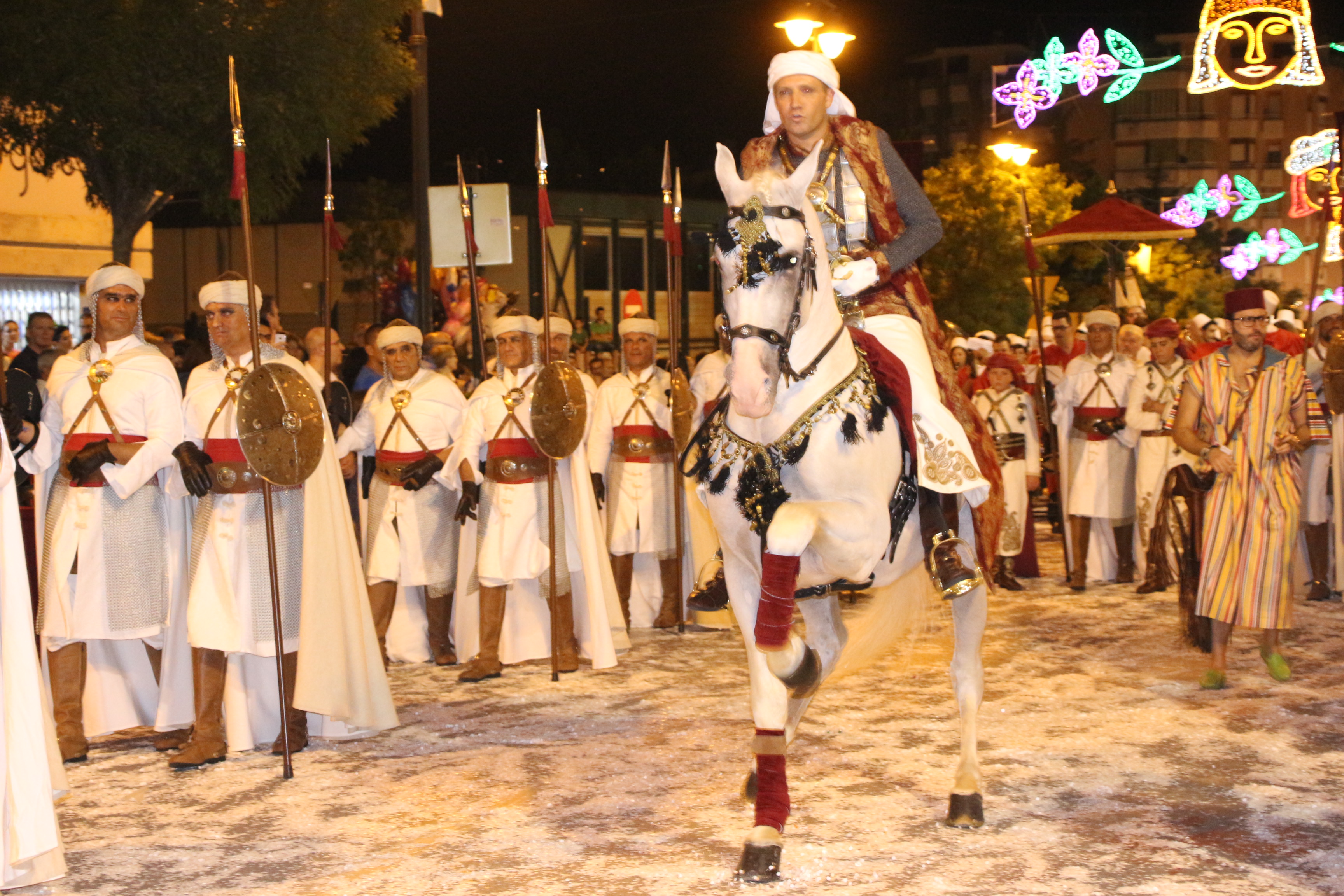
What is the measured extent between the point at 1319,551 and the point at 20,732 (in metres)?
10.5

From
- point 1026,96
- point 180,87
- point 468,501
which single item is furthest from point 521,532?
point 1026,96

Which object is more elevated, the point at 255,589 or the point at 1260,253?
the point at 1260,253

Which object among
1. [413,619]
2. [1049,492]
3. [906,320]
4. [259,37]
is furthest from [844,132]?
[259,37]

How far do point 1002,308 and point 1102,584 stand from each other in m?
25.7

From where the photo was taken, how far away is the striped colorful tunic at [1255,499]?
8.20m

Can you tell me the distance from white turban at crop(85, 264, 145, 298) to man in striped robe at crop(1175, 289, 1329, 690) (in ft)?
19.1

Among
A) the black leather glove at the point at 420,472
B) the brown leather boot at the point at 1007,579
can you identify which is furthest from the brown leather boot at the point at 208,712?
the brown leather boot at the point at 1007,579

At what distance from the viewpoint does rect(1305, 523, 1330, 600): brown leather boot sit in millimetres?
12242

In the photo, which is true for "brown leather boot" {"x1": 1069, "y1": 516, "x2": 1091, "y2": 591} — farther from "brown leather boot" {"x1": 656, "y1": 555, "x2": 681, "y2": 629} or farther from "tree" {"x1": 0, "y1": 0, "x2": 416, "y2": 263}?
"tree" {"x1": 0, "y1": 0, "x2": 416, "y2": 263}

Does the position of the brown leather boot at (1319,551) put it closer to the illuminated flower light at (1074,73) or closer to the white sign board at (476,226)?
the illuminated flower light at (1074,73)

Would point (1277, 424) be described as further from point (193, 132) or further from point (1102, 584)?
point (193, 132)

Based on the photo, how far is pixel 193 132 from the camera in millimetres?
16234

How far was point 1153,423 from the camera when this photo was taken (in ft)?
40.5

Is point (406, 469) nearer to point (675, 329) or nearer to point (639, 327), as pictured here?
point (675, 329)
